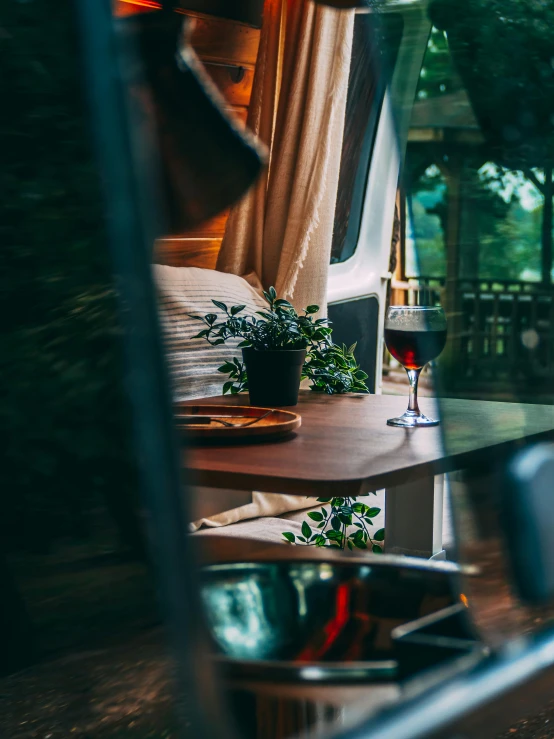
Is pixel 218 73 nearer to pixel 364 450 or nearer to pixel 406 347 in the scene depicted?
pixel 406 347

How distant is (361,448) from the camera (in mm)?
1164

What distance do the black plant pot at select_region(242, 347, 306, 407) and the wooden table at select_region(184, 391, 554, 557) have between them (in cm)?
4

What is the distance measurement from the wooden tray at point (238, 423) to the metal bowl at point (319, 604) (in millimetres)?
402

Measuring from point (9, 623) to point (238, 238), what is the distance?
2.44 metres

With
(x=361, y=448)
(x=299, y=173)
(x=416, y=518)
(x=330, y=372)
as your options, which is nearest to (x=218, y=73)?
(x=299, y=173)

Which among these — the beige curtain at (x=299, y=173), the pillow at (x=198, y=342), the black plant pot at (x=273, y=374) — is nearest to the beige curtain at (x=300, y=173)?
the beige curtain at (x=299, y=173)

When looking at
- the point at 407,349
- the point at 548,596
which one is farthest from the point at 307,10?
the point at 548,596

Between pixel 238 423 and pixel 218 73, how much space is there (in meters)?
2.45

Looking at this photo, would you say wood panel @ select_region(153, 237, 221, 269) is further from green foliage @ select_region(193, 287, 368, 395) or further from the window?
green foliage @ select_region(193, 287, 368, 395)

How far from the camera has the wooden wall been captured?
3350mm

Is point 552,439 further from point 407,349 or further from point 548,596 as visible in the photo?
point 407,349

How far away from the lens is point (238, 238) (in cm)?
320

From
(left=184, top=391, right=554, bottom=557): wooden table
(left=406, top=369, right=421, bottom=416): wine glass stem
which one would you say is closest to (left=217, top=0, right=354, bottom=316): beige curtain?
(left=184, top=391, right=554, bottom=557): wooden table

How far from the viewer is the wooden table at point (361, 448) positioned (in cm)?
56
